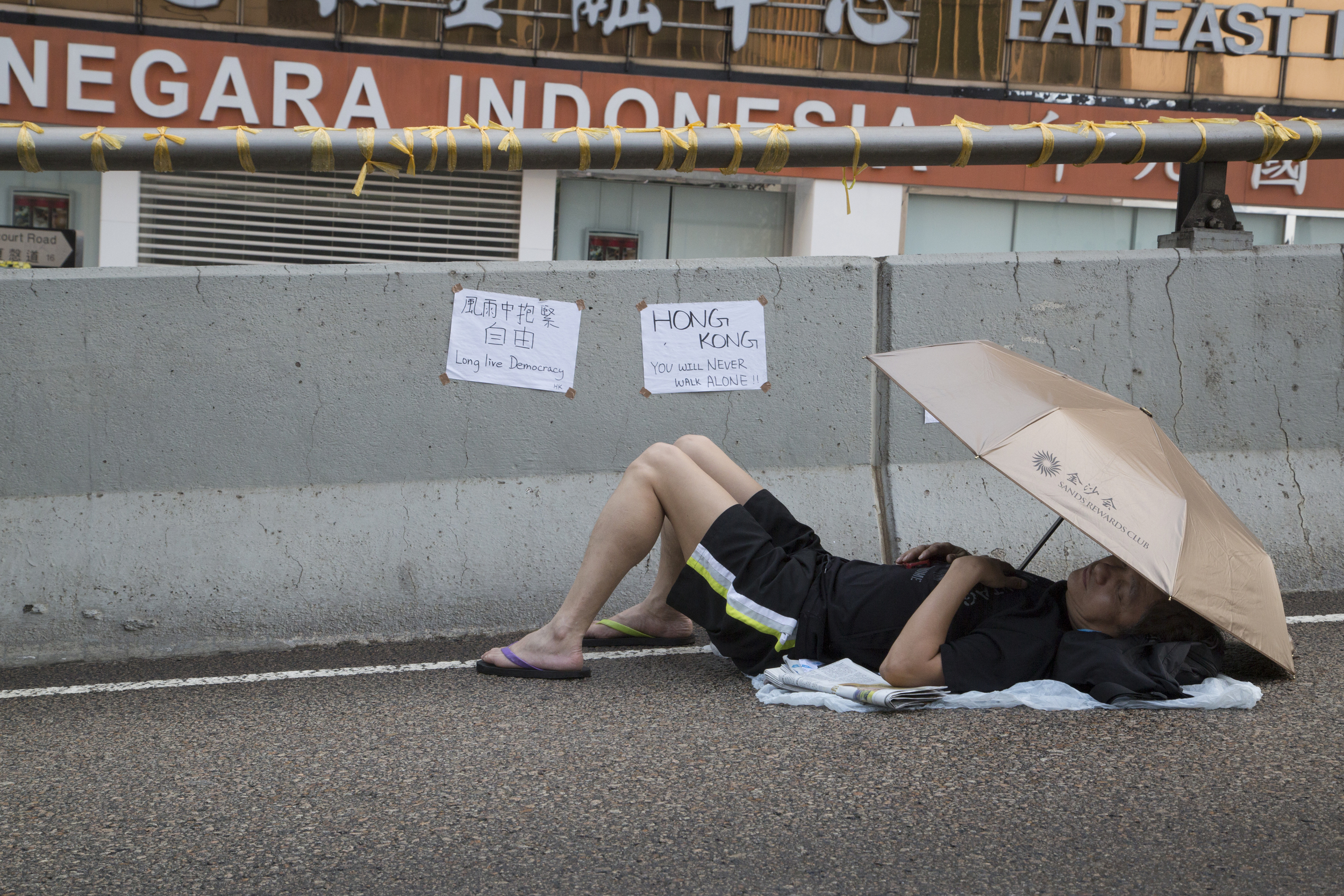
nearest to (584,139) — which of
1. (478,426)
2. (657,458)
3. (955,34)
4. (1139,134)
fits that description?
(478,426)

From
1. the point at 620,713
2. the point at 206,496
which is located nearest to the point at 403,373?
the point at 206,496

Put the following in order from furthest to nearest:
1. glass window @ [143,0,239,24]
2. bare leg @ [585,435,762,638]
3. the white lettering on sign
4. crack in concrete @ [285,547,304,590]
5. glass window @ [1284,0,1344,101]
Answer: glass window @ [1284,0,1344,101], the white lettering on sign, glass window @ [143,0,239,24], crack in concrete @ [285,547,304,590], bare leg @ [585,435,762,638]

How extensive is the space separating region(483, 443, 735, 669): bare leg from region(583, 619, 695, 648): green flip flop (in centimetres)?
34

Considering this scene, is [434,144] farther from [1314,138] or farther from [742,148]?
[1314,138]

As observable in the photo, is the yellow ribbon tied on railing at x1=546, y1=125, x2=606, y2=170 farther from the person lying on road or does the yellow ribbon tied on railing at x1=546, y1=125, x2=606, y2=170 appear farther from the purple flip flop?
the purple flip flop

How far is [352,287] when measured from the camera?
14.2 ft

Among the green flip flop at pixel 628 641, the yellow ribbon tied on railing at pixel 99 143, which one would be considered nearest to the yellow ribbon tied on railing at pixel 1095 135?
the green flip flop at pixel 628 641

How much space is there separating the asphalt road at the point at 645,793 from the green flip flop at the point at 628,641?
1.33 feet

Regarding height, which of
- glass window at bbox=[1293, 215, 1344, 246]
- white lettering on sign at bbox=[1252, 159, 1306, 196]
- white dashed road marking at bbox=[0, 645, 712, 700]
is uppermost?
white lettering on sign at bbox=[1252, 159, 1306, 196]

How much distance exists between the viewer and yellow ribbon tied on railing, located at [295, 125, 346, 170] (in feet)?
14.5

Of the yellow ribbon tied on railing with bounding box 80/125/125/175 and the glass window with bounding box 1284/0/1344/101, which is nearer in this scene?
the yellow ribbon tied on railing with bounding box 80/125/125/175

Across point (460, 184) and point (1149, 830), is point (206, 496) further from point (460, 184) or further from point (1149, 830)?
point (460, 184)

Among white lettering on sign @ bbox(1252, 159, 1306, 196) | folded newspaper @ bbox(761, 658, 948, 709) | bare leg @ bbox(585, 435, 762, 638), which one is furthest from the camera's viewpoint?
white lettering on sign @ bbox(1252, 159, 1306, 196)

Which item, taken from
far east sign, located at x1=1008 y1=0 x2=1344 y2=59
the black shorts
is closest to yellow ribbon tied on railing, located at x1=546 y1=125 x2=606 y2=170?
the black shorts
